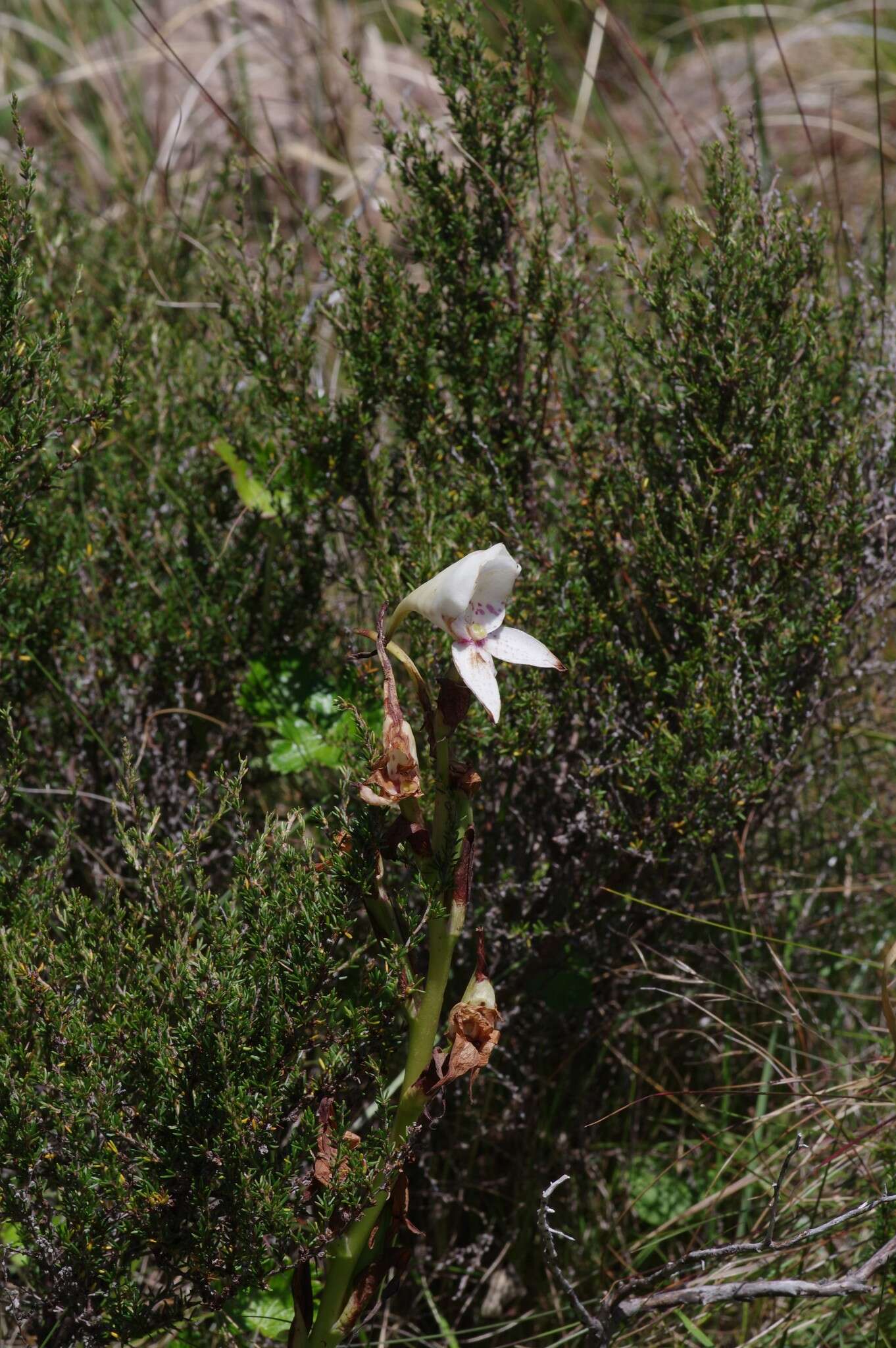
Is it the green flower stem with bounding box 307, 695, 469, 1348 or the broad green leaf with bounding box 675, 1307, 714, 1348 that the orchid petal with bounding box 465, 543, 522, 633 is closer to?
the green flower stem with bounding box 307, 695, 469, 1348

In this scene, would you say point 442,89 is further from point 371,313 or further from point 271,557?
point 271,557

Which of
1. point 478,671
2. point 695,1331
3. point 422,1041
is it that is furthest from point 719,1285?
point 478,671

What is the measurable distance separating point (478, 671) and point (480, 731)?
495mm

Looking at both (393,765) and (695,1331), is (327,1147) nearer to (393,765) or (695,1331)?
(393,765)

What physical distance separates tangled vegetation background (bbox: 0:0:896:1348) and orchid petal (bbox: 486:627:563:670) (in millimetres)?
204

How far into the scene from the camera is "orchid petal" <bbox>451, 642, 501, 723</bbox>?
4.72 ft

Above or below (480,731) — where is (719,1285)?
below

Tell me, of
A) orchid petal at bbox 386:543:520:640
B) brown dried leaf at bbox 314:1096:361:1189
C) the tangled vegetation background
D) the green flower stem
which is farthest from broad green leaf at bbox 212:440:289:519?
brown dried leaf at bbox 314:1096:361:1189

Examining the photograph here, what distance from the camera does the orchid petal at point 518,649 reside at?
4.98ft

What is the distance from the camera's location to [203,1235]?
1500 millimetres

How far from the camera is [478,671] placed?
1.47 m

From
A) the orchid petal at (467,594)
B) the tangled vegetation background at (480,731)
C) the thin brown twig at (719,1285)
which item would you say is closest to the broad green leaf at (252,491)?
the tangled vegetation background at (480,731)

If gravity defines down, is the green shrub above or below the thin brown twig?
above

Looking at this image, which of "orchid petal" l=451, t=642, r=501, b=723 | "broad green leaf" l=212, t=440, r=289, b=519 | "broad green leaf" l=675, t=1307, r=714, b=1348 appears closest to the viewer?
"orchid petal" l=451, t=642, r=501, b=723
